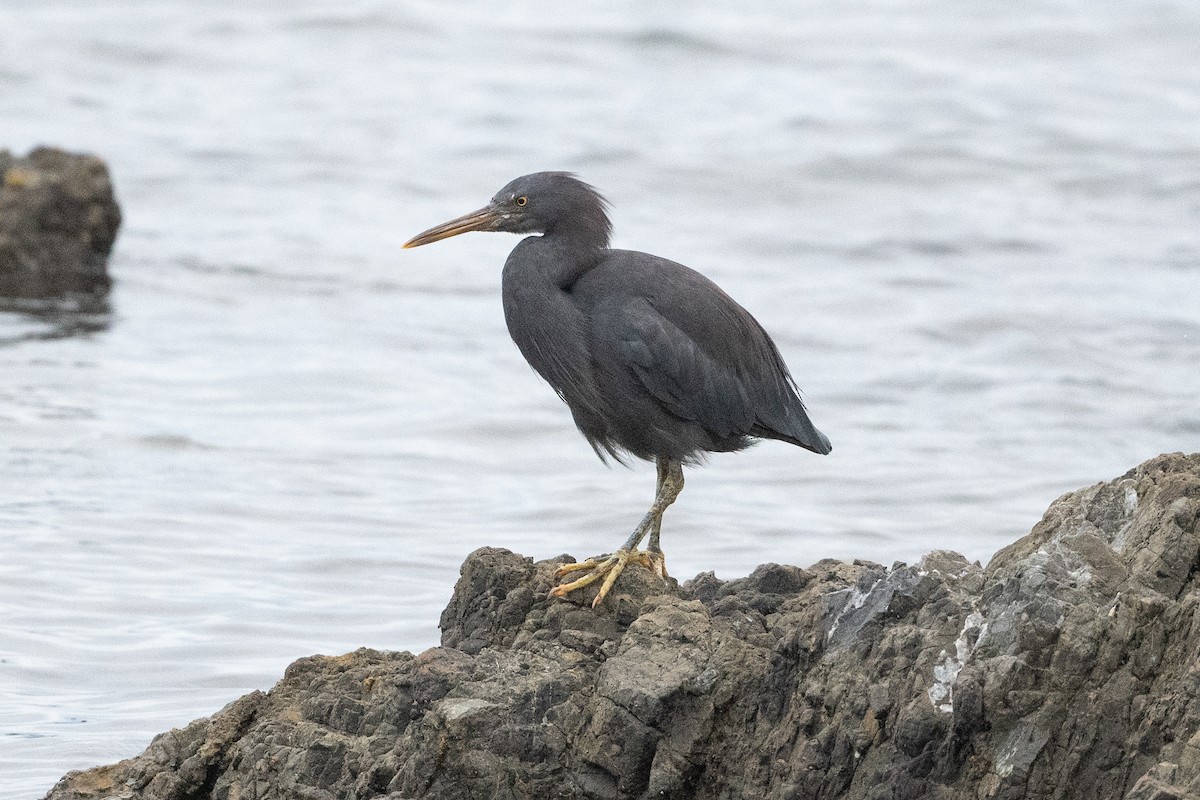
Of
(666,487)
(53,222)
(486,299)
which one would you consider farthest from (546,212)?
(486,299)

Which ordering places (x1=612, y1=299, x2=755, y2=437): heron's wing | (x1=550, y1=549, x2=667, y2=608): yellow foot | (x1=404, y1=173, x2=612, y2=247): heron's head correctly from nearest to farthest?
1. (x1=550, y1=549, x2=667, y2=608): yellow foot
2. (x1=612, y1=299, x2=755, y2=437): heron's wing
3. (x1=404, y1=173, x2=612, y2=247): heron's head

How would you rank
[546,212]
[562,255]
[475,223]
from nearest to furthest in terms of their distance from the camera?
1. [562,255]
2. [546,212]
3. [475,223]

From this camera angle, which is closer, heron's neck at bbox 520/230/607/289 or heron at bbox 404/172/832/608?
heron at bbox 404/172/832/608

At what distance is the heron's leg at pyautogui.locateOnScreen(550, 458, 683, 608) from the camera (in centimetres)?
554

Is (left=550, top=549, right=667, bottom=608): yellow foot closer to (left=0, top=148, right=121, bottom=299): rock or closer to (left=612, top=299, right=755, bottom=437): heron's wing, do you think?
(left=612, top=299, right=755, bottom=437): heron's wing

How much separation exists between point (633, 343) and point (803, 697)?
72.8 inches

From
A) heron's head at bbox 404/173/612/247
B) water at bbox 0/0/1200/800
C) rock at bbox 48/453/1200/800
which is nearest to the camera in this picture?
rock at bbox 48/453/1200/800

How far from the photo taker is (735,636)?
5.12 meters

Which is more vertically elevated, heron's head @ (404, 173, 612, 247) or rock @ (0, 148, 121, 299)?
heron's head @ (404, 173, 612, 247)

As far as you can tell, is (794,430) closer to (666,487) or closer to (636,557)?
(666,487)

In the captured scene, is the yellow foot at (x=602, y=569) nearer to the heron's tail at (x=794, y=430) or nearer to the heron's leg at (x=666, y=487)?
the heron's leg at (x=666, y=487)

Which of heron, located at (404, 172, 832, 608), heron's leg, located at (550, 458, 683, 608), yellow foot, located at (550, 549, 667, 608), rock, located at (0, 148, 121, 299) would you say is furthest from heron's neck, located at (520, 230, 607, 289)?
rock, located at (0, 148, 121, 299)

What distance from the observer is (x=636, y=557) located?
5.91 meters

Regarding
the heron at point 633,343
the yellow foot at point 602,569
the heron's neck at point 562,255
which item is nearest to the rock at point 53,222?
the heron at point 633,343
